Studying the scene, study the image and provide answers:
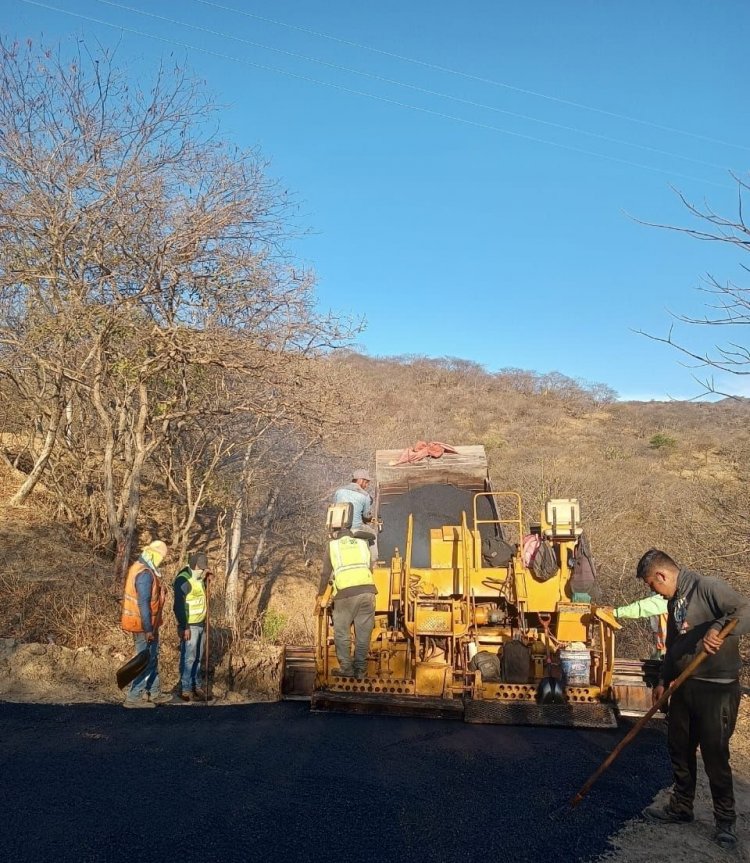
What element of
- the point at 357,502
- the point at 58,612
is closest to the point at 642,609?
the point at 357,502

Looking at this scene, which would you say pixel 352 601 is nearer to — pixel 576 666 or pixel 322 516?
pixel 576 666

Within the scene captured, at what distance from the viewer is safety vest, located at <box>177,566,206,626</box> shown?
25.1ft

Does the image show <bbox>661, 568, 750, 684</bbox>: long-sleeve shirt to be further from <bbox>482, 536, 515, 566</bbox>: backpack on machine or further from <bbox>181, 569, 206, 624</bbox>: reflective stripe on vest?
<bbox>181, 569, 206, 624</bbox>: reflective stripe on vest

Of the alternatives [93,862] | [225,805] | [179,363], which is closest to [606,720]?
[225,805]

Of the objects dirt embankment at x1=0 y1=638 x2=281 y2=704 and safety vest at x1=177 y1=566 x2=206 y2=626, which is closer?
dirt embankment at x1=0 y1=638 x2=281 y2=704

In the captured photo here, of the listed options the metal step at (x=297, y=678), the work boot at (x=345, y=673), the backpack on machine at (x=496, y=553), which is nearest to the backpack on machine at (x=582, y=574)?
the backpack on machine at (x=496, y=553)

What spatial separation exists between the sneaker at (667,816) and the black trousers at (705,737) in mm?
23

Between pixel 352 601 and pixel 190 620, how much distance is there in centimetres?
177

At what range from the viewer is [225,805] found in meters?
4.32

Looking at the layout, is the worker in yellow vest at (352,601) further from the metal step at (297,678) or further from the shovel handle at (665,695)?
the shovel handle at (665,695)

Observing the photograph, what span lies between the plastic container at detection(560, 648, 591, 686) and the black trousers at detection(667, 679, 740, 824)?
2382 mm

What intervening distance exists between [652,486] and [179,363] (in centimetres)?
1577

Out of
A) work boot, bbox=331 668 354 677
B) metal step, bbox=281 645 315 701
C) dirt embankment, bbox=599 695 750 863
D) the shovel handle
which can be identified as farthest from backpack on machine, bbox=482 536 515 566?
the shovel handle

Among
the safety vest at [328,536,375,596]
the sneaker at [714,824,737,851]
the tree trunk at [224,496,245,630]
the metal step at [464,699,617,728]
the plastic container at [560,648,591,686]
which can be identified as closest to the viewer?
the sneaker at [714,824,737,851]
